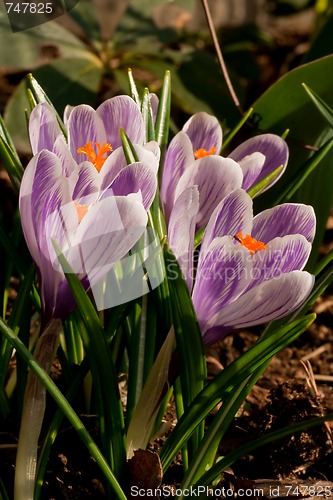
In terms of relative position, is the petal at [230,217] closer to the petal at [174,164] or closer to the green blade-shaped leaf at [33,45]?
the petal at [174,164]

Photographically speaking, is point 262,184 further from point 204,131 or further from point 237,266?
point 237,266

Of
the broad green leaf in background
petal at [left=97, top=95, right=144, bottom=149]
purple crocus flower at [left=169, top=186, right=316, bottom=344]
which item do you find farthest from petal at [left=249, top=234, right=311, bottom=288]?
the broad green leaf in background

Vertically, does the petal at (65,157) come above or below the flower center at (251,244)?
above

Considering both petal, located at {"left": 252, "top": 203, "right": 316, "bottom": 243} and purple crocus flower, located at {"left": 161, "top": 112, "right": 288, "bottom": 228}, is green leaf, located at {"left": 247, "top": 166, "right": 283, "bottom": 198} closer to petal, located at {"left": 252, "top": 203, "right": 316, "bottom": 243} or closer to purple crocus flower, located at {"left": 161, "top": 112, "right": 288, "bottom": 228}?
purple crocus flower, located at {"left": 161, "top": 112, "right": 288, "bottom": 228}

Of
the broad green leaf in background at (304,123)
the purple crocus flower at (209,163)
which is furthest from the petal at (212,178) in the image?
the broad green leaf in background at (304,123)

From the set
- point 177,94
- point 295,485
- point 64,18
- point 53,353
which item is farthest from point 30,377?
point 64,18
